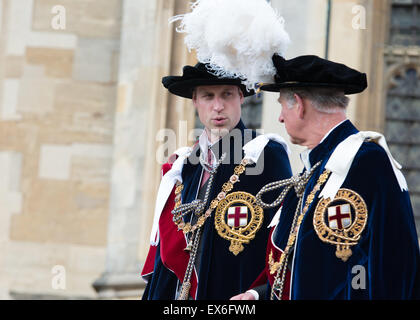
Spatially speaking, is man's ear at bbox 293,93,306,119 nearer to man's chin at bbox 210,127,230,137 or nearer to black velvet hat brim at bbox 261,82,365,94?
black velvet hat brim at bbox 261,82,365,94

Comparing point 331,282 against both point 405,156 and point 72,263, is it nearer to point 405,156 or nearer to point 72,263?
point 405,156

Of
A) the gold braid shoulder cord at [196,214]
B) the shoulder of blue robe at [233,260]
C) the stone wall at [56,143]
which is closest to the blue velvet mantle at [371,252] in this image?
the shoulder of blue robe at [233,260]

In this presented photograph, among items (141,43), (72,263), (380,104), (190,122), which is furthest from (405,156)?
(72,263)

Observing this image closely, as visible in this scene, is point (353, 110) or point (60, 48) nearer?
point (353, 110)

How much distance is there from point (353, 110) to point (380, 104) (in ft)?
2.48

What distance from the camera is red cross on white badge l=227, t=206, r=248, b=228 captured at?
410 centimetres

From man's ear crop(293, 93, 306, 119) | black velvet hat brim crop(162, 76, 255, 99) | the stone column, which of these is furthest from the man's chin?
the stone column

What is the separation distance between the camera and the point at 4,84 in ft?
29.4

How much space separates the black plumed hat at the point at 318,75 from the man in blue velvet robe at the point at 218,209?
2.00 feet

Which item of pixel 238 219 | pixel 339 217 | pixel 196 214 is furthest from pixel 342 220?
pixel 196 214

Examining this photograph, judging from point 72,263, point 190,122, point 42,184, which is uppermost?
point 190,122

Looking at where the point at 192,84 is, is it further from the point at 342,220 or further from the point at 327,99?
the point at 342,220

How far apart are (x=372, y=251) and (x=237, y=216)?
1.01 m
